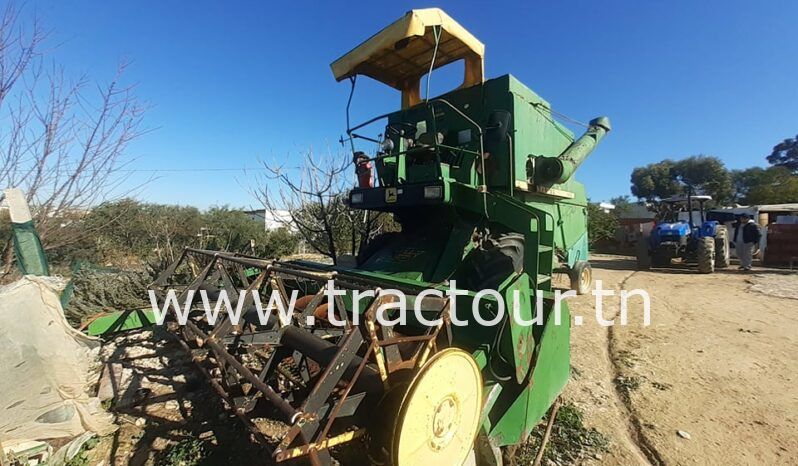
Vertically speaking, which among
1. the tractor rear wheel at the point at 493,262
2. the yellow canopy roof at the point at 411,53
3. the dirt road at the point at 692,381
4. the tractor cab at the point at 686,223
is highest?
the yellow canopy roof at the point at 411,53

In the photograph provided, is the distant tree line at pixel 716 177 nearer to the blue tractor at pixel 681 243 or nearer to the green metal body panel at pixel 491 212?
the blue tractor at pixel 681 243

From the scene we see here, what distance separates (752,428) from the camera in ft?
10.7

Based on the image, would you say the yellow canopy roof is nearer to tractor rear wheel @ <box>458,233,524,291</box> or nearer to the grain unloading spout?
the grain unloading spout

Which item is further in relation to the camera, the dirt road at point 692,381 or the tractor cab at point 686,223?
the tractor cab at point 686,223

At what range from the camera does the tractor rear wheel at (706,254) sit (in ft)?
37.1

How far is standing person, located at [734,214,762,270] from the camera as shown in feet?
38.8

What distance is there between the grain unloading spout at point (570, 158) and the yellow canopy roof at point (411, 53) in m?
1.34

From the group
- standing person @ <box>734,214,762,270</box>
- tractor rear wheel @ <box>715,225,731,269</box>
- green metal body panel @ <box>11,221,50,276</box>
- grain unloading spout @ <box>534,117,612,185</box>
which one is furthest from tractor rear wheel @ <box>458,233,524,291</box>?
standing person @ <box>734,214,762,270</box>

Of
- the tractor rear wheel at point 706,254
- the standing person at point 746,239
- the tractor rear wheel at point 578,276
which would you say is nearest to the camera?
the tractor rear wheel at point 578,276

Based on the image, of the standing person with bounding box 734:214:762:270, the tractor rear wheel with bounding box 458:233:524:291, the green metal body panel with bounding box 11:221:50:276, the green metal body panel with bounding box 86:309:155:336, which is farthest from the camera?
the standing person with bounding box 734:214:762:270

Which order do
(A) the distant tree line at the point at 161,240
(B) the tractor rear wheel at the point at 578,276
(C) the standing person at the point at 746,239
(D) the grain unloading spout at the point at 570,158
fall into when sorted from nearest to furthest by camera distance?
(D) the grain unloading spout at the point at 570,158, (B) the tractor rear wheel at the point at 578,276, (A) the distant tree line at the point at 161,240, (C) the standing person at the point at 746,239

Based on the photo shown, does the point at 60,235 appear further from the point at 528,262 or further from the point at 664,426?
the point at 664,426

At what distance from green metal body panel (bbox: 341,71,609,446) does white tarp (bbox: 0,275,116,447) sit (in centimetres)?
240

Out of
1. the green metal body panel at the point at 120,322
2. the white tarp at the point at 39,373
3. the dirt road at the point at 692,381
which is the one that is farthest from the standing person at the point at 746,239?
the white tarp at the point at 39,373
